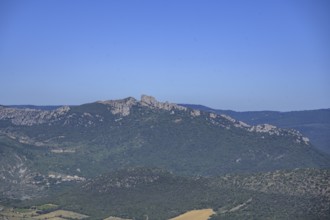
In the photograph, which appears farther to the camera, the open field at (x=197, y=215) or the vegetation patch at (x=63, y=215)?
the vegetation patch at (x=63, y=215)

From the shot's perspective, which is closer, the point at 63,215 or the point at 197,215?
the point at 197,215

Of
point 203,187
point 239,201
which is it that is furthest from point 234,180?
point 239,201

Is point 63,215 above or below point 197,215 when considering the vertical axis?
below

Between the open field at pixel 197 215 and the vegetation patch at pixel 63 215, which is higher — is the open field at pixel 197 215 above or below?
above

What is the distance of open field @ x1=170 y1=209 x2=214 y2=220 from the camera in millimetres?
152250

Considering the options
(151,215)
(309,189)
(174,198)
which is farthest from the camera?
(174,198)

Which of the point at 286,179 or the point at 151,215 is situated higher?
the point at 286,179

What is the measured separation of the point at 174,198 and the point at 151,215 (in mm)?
16085

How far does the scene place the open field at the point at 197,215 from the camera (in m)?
152

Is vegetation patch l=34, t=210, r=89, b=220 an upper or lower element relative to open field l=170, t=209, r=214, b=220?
lower

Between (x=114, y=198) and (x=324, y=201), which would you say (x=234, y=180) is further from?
(x=324, y=201)

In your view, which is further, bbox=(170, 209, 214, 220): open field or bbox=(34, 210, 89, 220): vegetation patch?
bbox=(34, 210, 89, 220): vegetation patch

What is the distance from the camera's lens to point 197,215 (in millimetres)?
155250

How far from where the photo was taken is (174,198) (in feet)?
577
